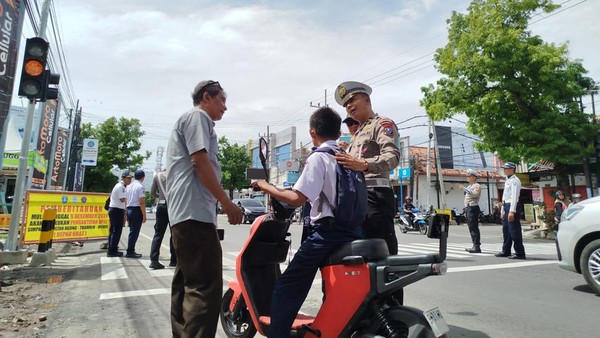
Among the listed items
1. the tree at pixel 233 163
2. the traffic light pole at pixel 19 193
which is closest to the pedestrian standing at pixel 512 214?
the traffic light pole at pixel 19 193

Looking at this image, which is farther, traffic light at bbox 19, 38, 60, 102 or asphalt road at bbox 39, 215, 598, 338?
traffic light at bbox 19, 38, 60, 102

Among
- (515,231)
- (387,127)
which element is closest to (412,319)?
(387,127)

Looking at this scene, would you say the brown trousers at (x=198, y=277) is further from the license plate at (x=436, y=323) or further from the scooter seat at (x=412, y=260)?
the license plate at (x=436, y=323)

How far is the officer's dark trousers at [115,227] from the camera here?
7.94 metres

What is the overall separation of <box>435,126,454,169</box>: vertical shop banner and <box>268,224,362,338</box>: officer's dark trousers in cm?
3403

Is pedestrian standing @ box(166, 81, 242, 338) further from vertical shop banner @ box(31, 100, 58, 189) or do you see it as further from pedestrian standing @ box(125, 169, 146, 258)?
vertical shop banner @ box(31, 100, 58, 189)

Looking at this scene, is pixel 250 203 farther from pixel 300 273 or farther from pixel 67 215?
pixel 300 273

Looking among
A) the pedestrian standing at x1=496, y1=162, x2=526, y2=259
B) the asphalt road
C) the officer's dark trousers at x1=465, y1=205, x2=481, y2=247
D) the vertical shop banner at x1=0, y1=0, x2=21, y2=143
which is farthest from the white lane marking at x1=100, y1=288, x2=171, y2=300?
the officer's dark trousers at x1=465, y1=205, x2=481, y2=247

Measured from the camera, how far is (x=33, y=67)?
20.3ft

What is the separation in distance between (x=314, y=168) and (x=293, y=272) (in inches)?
25.7

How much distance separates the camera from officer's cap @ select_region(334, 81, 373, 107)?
332 centimetres

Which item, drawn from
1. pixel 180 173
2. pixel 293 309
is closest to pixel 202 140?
pixel 180 173

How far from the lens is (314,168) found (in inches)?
92.8

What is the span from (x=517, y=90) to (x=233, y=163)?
34677mm
